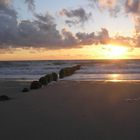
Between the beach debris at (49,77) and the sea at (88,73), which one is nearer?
the beach debris at (49,77)

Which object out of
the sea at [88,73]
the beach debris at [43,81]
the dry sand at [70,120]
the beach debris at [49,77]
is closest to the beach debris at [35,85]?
the beach debris at [43,81]

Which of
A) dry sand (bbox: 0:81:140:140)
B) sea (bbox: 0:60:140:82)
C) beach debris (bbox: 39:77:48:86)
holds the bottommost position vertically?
sea (bbox: 0:60:140:82)

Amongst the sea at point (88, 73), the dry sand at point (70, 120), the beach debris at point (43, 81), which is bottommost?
the sea at point (88, 73)

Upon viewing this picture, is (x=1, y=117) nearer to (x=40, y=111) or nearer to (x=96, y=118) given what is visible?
(x=40, y=111)

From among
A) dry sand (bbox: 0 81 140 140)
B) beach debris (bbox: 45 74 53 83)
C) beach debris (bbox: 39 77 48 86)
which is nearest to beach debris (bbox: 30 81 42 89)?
beach debris (bbox: 39 77 48 86)

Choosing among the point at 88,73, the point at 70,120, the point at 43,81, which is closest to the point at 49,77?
the point at 43,81

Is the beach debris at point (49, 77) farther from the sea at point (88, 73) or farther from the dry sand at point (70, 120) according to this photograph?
the dry sand at point (70, 120)

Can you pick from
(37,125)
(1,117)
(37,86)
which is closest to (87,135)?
(37,125)

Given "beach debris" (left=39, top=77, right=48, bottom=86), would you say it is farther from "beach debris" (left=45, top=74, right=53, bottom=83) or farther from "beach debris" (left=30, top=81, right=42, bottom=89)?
"beach debris" (left=30, top=81, right=42, bottom=89)

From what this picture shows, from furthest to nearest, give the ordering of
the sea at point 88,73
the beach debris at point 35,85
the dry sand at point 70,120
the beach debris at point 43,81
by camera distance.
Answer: the sea at point 88,73 → the beach debris at point 43,81 → the beach debris at point 35,85 → the dry sand at point 70,120

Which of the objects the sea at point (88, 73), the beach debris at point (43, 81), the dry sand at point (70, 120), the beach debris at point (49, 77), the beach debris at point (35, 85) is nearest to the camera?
the dry sand at point (70, 120)

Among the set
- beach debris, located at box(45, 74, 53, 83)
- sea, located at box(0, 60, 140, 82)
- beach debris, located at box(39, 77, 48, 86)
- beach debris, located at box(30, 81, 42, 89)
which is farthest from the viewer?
sea, located at box(0, 60, 140, 82)

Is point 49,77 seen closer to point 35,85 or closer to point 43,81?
point 43,81

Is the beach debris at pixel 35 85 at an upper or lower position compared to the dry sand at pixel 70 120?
lower
